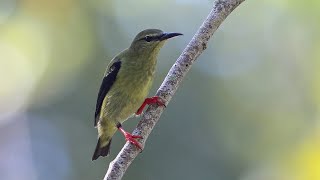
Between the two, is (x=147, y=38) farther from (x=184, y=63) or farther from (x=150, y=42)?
(x=184, y=63)

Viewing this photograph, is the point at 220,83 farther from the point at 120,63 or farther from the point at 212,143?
the point at 120,63

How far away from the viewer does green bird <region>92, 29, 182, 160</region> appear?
20.5 feet

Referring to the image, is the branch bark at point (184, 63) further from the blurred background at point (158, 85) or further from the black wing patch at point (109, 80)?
the blurred background at point (158, 85)

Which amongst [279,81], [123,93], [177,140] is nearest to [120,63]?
[123,93]

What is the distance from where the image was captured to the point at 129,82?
630 cm

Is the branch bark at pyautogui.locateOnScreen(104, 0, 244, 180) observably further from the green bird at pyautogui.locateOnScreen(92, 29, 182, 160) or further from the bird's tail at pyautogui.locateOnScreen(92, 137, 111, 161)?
the bird's tail at pyautogui.locateOnScreen(92, 137, 111, 161)

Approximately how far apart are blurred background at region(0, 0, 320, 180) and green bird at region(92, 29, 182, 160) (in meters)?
3.35

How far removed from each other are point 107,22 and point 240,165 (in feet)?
11.8

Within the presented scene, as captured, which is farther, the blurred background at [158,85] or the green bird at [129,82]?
the blurred background at [158,85]

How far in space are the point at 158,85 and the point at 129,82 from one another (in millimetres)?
4241

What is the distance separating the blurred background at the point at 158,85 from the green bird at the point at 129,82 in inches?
132

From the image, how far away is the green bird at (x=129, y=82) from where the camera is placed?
246 inches

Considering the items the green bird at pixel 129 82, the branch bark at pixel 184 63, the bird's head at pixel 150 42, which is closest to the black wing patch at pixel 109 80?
the green bird at pixel 129 82

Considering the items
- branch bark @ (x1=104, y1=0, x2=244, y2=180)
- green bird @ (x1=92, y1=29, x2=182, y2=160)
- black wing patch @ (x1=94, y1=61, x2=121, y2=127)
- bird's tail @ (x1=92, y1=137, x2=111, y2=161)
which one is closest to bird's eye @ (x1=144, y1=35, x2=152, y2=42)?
green bird @ (x1=92, y1=29, x2=182, y2=160)
